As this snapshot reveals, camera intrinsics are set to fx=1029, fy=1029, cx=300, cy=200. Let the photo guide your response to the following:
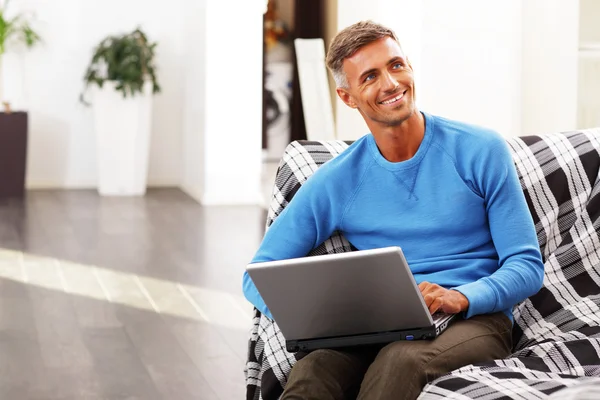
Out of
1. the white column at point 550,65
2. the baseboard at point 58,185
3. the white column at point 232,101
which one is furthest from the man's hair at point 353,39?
the baseboard at point 58,185

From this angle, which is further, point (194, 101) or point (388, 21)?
point (194, 101)

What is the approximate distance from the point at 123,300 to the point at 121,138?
124 inches

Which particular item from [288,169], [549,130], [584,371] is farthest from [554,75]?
[584,371]

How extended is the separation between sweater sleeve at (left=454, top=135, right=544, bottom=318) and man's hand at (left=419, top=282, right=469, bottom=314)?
0.06 feet

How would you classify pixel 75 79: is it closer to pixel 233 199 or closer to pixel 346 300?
pixel 233 199

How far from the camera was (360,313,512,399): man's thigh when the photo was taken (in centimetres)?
189

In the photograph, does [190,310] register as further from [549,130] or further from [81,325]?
[549,130]

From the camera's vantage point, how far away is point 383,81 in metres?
2.17

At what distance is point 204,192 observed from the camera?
276 inches

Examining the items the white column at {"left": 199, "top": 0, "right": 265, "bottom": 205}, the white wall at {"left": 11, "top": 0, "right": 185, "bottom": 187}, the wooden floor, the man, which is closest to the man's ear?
the man

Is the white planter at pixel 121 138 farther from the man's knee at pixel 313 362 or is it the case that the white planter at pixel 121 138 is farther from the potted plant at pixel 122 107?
the man's knee at pixel 313 362

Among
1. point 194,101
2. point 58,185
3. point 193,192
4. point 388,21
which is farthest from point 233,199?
point 388,21

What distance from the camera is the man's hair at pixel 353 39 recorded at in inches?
85.5

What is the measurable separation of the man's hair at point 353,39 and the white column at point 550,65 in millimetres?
1940
